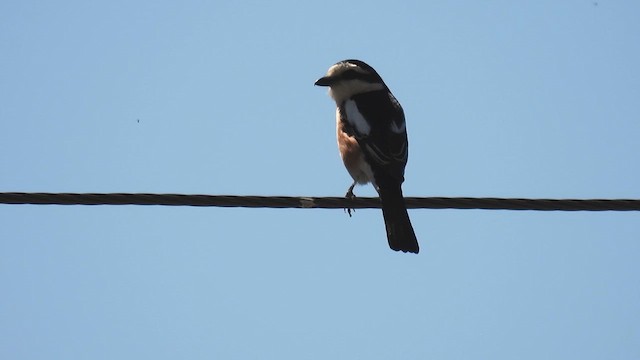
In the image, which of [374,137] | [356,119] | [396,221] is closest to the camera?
[396,221]

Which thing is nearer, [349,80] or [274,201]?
[274,201]

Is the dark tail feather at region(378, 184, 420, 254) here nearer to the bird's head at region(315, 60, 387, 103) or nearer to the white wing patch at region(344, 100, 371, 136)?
the white wing patch at region(344, 100, 371, 136)

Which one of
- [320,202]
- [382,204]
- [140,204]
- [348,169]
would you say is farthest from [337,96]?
[140,204]

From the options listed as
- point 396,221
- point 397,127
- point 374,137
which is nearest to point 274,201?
point 396,221

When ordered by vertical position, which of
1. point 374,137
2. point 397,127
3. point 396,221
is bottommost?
point 396,221

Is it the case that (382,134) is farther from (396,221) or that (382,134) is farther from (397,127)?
(396,221)

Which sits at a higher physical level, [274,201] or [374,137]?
[374,137]

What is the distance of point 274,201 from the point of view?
18.7 ft

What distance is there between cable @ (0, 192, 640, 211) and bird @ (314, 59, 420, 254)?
1.04m

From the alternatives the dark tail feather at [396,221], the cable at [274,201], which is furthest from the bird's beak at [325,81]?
the cable at [274,201]

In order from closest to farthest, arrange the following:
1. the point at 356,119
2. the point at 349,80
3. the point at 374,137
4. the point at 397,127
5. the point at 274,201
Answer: the point at 274,201
the point at 374,137
the point at 397,127
the point at 356,119
the point at 349,80

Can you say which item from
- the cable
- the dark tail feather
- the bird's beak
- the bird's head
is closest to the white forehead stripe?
the dark tail feather

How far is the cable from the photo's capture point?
17.9ft

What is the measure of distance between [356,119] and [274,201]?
2962mm
